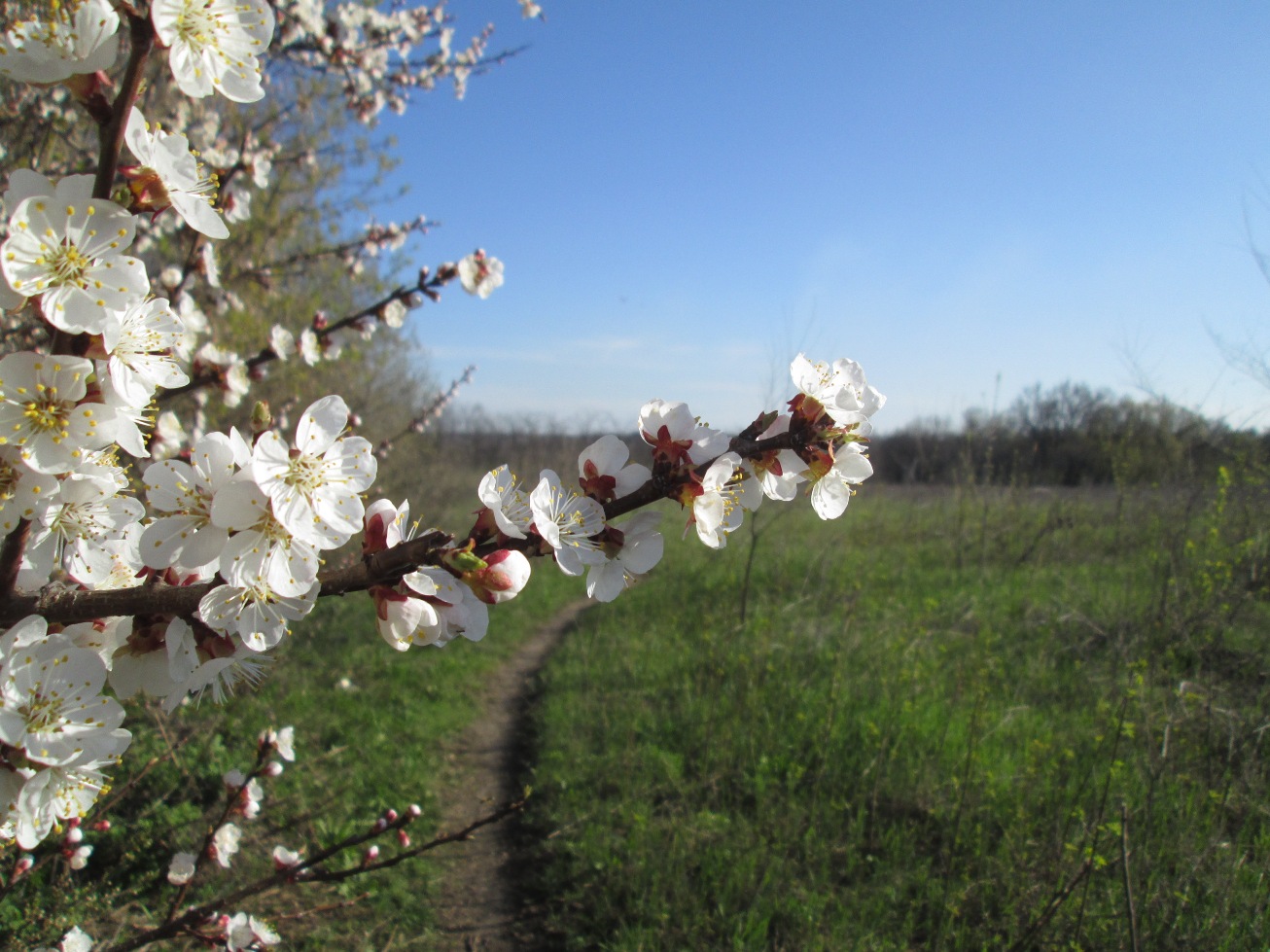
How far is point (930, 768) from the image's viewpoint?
376 centimetres

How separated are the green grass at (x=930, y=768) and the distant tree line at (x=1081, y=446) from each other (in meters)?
0.72

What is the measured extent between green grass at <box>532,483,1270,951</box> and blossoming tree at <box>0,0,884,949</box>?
6.27 ft

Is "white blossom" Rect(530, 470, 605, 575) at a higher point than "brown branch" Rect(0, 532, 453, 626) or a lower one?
higher

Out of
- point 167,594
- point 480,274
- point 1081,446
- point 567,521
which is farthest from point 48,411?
point 1081,446

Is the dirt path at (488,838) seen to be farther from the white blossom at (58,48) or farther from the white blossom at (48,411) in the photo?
the white blossom at (58,48)

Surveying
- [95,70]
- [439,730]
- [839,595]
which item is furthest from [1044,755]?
[95,70]

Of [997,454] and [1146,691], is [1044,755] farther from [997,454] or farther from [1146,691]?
[997,454]

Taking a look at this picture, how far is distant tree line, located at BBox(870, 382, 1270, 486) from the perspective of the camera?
6781mm

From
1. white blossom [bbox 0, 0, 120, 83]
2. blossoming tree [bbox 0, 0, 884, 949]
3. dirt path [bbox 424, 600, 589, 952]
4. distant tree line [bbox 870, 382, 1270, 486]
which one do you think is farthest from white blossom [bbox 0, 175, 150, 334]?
distant tree line [bbox 870, 382, 1270, 486]

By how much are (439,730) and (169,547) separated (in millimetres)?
4407

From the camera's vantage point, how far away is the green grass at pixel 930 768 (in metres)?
2.83

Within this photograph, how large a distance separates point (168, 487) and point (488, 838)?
3.48 m

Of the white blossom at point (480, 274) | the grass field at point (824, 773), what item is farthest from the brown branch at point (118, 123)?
the white blossom at point (480, 274)

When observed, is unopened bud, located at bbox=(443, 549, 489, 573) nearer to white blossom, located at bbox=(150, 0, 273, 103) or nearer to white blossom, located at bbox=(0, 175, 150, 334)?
white blossom, located at bbox=(0, 175, 150, 334)
